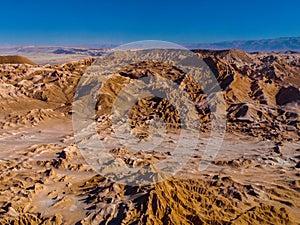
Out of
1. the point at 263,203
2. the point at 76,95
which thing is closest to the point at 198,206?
the point at 263,203

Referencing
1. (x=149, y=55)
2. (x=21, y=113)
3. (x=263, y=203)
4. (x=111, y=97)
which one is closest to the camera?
(x=263, y=203)

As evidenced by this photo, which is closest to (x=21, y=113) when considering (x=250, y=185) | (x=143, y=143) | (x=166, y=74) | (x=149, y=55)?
(x=143, y=143)

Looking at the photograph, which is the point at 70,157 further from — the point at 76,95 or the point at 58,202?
the point at 76,95

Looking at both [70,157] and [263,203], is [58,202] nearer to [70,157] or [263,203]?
[70,157]

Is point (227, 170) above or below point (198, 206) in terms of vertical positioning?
below

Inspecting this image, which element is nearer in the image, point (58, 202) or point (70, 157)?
point (58, 202)

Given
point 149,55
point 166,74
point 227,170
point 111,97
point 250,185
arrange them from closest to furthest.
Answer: point 250,185
point 227,170
point 111,97
point 166,74
point 149,55
